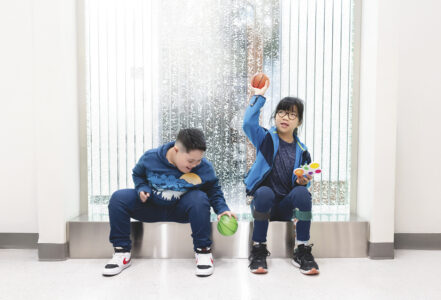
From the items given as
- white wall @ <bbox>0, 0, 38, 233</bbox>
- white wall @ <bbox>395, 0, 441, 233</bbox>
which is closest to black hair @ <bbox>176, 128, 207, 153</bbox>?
white wall @ <bbox>0, 0, 38, 233</bbox>

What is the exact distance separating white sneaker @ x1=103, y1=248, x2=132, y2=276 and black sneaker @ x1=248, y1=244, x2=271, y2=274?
0.63m

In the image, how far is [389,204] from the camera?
1.86 m

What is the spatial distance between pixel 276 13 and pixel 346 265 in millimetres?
1525

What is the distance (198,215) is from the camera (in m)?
1.70

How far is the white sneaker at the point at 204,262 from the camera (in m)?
1.62

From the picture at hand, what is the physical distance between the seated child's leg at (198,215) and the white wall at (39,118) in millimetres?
691

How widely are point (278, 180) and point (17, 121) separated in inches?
62.2

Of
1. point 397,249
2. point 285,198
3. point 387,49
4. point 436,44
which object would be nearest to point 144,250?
point 285,198

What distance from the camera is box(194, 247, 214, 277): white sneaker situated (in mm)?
1617

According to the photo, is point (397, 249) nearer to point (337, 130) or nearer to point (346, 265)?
point (346, 265)

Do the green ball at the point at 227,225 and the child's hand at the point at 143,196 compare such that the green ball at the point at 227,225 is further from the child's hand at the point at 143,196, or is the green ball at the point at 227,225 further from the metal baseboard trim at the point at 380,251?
the metal baseboard trim at the point at 380,251

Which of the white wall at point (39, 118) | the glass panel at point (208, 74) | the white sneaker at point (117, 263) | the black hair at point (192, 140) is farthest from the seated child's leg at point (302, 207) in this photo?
the white wall at point (39, 118)

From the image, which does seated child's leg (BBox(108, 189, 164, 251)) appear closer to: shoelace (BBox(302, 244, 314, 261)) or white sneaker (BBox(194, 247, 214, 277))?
white sneaker (BBox(194, 247, 214, 277))

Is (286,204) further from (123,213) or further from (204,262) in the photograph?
(123,213)
